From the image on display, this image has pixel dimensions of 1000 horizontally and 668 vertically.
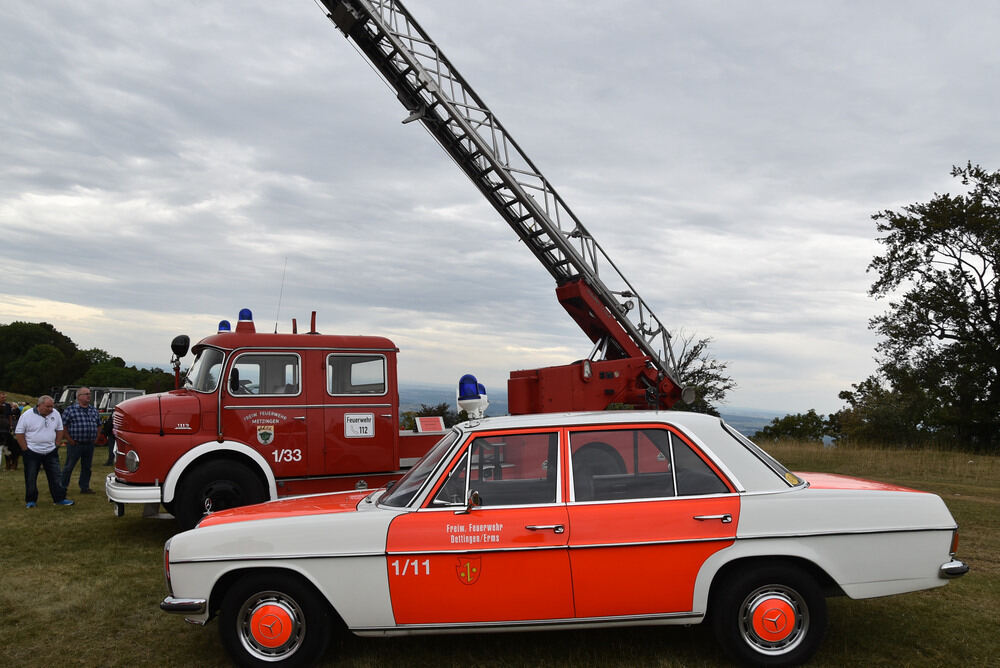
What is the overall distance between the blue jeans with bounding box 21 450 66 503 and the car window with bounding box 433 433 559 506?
8782 millimetres

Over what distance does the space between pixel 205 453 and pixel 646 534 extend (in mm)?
5665

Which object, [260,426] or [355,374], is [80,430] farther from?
[355,374]

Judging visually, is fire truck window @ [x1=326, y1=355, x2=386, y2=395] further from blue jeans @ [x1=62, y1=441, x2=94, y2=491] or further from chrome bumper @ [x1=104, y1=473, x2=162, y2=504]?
blue jeans @ [x1=62, y1=441, x2=94, y2=491]

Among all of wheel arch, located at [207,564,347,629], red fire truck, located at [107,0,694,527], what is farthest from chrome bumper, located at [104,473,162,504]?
wheel arch, located at [207,564,347,629]

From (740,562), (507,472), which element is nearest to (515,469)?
(507,472)

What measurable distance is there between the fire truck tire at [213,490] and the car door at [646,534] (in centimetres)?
509

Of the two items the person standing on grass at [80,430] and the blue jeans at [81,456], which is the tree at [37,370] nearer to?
the blue jeans at [81,456]

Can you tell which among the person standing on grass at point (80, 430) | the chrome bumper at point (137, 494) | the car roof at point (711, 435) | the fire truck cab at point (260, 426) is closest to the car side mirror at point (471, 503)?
the car roof at point (711, 435)

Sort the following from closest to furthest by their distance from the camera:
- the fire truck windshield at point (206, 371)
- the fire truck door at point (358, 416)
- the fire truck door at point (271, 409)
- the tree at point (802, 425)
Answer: the fire truck door at point (271, 409) → the fire truck windshield at point (206, 371) → the fire truck door at point (358, 416) → the tree at point (802, 425)

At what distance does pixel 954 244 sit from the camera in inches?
1123

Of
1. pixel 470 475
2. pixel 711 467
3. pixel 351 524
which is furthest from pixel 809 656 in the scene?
pixel 351 524

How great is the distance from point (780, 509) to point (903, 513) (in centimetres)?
78

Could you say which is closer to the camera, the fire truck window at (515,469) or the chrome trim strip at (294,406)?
the fire truck window at (515,469)

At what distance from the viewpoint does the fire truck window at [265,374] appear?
8.63 m
